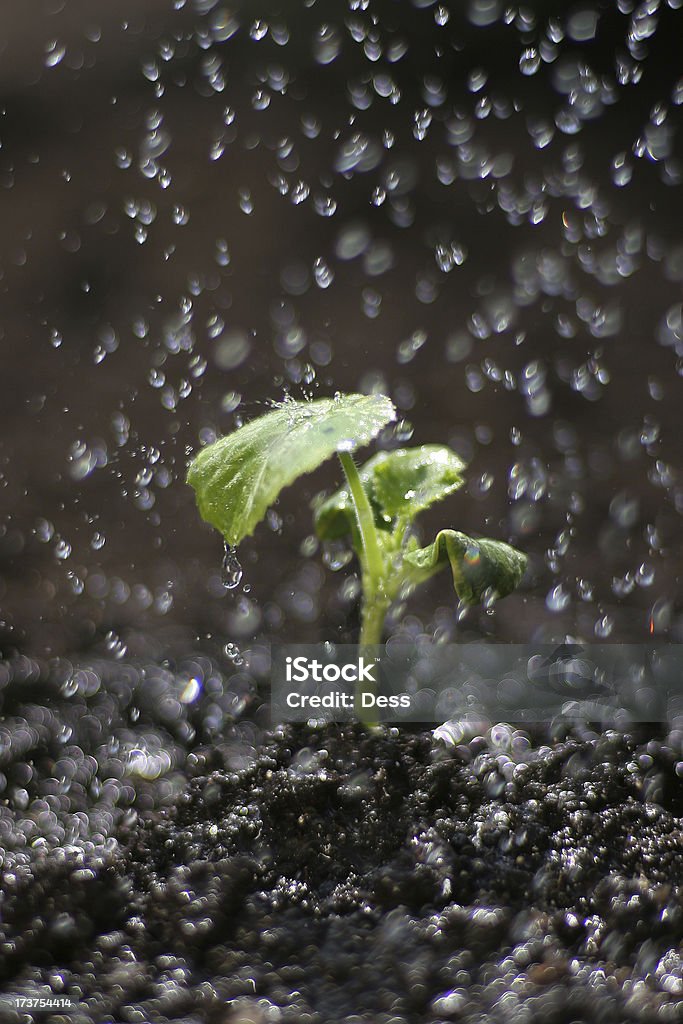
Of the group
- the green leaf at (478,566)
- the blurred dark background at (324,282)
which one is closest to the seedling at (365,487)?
the green leaf at (478,566)

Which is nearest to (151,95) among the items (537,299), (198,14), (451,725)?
(198,14)

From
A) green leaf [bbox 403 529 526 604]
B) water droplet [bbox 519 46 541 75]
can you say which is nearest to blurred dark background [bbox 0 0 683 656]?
water droplet [bbox 519 46 541 75]

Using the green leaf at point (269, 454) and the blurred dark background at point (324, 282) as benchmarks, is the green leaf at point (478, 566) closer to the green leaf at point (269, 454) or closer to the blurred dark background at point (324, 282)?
the green leaf at point (269, 454)

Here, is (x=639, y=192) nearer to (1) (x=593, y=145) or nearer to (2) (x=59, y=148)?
(1) (x=593, y=145)

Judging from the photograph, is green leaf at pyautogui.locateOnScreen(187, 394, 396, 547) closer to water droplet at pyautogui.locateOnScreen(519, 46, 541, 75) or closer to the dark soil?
the dark soil

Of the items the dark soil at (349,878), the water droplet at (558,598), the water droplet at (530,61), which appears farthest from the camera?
the water droplet at (530,61)

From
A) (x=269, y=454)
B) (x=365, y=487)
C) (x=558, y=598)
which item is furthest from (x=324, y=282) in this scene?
(x=269, y=454)
